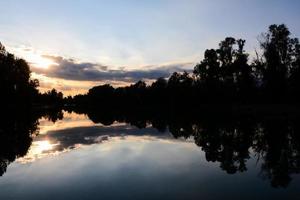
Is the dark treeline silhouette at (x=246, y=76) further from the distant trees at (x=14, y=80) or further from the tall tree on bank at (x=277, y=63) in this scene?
the distant trees at (x=14, y=80)

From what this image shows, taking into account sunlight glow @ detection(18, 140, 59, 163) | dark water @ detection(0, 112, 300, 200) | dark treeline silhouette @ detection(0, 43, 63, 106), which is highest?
dark treeline silhouette @ detection(0, 43, 63, 106)

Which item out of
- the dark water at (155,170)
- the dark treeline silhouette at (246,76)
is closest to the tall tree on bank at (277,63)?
the dark treeline silhouette at (246,76)

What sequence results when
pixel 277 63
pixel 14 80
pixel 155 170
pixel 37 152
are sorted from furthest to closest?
pixel 14 80, pixel 277 63, pixel 37 152, pixel 155 170

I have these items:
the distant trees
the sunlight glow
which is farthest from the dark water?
the distant trees

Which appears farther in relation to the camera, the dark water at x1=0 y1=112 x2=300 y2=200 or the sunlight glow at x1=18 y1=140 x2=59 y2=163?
the sunlight glow at x1=18 y1=140 x2=59 y2=163

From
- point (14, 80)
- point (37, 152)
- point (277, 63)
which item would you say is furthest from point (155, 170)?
point (14, 80)

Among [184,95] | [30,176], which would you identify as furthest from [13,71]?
[30,176]

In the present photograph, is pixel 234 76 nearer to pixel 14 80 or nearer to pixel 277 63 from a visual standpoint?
pixel 277 63

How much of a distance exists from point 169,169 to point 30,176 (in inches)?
243

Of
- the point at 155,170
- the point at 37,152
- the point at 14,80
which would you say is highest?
the point at 14,80

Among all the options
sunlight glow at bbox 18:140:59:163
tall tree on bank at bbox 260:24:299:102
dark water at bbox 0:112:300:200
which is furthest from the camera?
tall tree on bank at bbox 260:24:299:102

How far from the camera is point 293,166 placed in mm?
19875

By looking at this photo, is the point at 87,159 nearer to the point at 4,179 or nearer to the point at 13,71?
the point at 4,179

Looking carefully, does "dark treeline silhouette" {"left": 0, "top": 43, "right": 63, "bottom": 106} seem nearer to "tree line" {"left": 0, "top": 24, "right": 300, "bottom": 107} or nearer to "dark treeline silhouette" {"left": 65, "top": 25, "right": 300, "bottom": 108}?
"tree line" {"left": 0, "top": 24, "right": 300, "bottom": 107}
